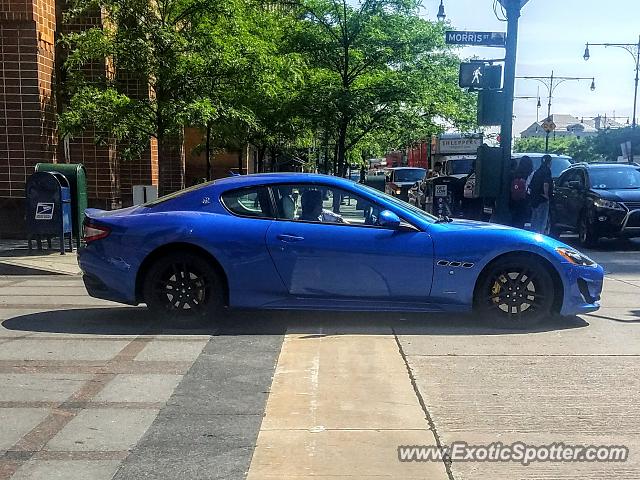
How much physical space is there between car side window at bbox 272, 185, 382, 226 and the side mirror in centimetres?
14

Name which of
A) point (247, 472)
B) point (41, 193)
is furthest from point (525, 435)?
point (41, 193)

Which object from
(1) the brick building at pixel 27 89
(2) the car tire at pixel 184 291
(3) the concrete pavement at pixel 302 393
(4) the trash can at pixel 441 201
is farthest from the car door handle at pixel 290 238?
(4) the trash can at pixel 441 201

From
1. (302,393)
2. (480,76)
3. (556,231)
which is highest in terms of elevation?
(480,76)

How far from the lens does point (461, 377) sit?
511 cm

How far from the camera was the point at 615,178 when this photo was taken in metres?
14.2

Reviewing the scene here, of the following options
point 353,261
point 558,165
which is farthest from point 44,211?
point 558,165

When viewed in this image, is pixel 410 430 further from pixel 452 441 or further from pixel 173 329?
pixel 173 329

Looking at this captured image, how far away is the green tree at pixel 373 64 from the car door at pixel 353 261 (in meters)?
10.4

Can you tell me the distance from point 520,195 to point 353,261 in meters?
7.57

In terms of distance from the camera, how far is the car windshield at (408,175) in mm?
30397

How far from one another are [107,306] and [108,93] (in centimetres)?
571

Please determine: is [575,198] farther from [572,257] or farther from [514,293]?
[514,293]

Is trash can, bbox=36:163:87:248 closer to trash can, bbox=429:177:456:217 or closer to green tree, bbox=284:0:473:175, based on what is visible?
green tree, bbox=284:0:473:175

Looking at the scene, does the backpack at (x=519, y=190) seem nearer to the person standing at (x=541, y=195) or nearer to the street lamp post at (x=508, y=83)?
the person standing at (x=541, y=195)
